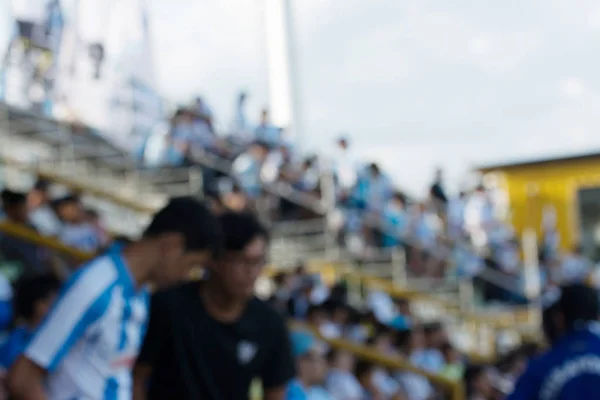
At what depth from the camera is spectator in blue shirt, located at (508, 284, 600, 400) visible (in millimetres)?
4223

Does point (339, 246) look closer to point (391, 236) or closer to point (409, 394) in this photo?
point (391, 236)

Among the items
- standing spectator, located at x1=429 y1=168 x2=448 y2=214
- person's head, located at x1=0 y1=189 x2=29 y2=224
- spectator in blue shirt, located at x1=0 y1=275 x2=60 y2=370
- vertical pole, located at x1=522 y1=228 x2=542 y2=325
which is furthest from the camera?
standing spectator, located at x1=429 y1=168 x2=448 y2=214

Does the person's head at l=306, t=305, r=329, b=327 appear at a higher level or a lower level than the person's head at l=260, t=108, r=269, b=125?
lower

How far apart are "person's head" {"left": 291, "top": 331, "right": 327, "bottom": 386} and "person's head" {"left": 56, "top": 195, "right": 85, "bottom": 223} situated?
8.51 ft

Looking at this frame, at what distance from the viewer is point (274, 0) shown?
1498 centimetres

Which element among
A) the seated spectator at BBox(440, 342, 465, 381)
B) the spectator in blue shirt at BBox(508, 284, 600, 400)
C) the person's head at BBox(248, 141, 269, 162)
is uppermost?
the person's head at BBox(248, 141, 269, 162)

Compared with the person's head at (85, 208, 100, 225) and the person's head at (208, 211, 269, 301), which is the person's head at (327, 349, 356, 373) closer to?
the person's head at (85, 208, 100, 225)

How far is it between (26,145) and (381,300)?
4535 millimetres

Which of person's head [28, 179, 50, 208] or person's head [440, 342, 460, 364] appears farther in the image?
person's head [440, 342, 460, 364]

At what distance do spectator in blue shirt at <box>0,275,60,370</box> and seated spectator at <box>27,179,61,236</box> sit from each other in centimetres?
402

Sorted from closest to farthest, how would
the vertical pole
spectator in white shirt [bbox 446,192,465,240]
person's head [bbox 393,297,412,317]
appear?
person's head [bbox 393,297,412,317] → the vertical pole → spectator in white shirt [bbox 446,192,465,240]

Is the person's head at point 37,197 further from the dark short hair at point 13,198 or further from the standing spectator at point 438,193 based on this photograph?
the standing spectator at point 438,193

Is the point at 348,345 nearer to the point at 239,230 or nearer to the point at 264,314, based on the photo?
the point at 264,314

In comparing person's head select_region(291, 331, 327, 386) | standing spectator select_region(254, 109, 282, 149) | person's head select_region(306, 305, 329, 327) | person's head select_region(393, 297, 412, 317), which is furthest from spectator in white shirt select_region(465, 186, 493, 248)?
person's head select_region(291, 331, 327, 386)
